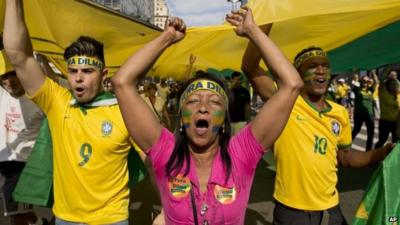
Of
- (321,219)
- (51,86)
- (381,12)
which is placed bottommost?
(321,219)

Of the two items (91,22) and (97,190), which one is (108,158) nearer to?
(97,190)

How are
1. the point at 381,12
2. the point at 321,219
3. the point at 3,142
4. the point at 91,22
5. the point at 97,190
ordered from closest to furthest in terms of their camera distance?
the point at 97,190 → the point at 321,219 → the point at 381,12 → the point at 91,22 → the point at 3,142

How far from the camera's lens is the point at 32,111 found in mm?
4105

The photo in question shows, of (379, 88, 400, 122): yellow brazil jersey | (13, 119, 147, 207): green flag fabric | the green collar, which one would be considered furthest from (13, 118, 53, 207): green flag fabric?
(379, 88, 400, 122): yellow brazil jersey

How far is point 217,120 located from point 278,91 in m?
0.33

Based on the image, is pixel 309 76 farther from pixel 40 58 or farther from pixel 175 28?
pixel 40 58

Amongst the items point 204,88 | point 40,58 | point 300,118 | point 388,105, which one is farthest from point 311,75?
point 388,105

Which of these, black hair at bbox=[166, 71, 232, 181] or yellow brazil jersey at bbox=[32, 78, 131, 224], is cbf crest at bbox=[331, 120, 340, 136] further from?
yellow brazil jersey at bbox=[32, 78, 131, 224]

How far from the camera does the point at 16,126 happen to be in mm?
4059

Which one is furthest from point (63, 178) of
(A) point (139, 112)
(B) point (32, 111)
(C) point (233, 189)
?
(B) point (32, 111)

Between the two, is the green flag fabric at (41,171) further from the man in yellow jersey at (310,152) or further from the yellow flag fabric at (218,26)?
the man in yellow jersey at (310,152)

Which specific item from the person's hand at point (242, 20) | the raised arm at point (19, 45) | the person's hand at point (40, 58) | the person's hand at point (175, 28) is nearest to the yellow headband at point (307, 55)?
the person's hand at point (242, 20)

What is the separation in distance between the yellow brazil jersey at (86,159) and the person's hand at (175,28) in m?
0.99

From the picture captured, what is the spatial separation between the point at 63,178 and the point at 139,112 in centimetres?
106
